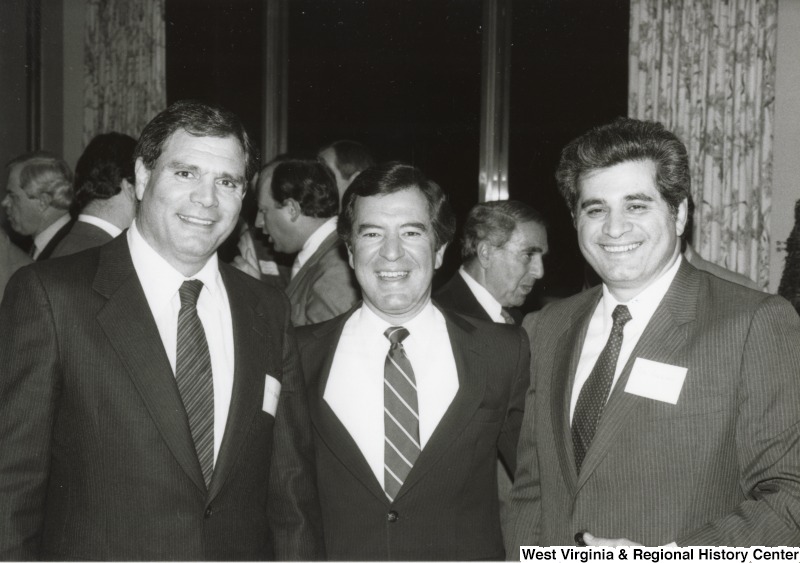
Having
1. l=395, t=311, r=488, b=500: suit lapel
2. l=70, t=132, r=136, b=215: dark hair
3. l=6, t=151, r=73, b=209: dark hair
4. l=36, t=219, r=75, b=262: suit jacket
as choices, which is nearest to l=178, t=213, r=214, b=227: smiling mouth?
l=395, t=311, r=488, b=500: suit lapel

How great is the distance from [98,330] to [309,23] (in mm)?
5909

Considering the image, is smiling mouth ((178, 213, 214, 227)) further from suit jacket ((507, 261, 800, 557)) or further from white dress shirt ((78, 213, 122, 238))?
white dress shirt ((78, 213, 122, 238))

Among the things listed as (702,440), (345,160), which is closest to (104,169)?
(345,160)

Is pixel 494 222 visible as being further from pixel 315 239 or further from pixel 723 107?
pixel 723 107

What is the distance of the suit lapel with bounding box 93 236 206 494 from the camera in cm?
175

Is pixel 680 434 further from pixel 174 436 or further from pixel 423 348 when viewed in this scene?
pixel 174 436

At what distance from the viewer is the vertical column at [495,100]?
6508mm

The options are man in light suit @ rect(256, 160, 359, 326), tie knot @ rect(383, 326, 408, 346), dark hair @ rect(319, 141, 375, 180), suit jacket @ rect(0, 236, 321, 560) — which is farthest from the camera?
dark hair @ rect(319, 141, 375, 180)

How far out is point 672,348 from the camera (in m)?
Result: 1.90

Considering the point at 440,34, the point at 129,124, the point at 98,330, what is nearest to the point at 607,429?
the point at 98,330

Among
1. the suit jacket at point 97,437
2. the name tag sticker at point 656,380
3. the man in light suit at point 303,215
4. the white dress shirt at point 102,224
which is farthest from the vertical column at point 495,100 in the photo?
the suit jacket at point 97,437

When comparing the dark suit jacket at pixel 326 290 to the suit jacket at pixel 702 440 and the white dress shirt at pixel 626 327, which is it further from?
the suit jacket at pixel 702 440

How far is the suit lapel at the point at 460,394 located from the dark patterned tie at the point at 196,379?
0.55 m

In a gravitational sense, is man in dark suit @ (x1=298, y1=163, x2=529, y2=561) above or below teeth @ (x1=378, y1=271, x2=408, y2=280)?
below
